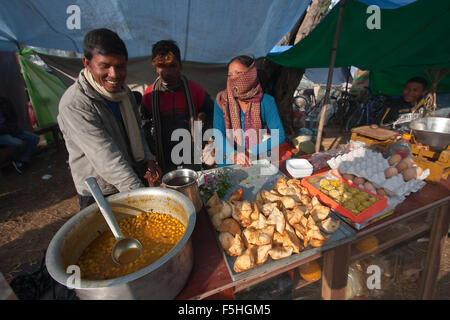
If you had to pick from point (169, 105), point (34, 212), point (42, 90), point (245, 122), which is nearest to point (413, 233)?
point (245, 122)

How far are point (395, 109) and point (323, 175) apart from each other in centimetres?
375

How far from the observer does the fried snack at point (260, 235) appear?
119 cm

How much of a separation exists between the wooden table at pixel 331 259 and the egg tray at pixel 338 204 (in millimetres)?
98

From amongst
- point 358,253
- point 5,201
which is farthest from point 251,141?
point 5,201

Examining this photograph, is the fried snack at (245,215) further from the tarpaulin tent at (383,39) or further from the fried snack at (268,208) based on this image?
the tarpaulin tent at (383,39)

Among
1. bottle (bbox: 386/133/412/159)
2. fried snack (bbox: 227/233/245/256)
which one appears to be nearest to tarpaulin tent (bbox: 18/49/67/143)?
fried snack (bbox: 227/233/245/256)

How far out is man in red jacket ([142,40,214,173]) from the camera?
2596 millimetres

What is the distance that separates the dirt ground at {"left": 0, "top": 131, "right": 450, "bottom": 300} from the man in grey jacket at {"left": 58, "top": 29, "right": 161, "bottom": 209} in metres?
1.19

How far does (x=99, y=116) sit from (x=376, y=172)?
2.42 meters

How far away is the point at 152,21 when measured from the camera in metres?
3.55

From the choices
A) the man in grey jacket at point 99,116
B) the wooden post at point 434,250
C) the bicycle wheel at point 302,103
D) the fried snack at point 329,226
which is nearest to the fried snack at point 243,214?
the fried snack at point 329,226

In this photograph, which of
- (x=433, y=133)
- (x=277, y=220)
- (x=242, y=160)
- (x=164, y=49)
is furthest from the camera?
(x=164, y=49)

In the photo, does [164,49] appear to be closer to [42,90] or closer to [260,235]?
[260,235]

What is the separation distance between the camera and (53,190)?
4.86m
